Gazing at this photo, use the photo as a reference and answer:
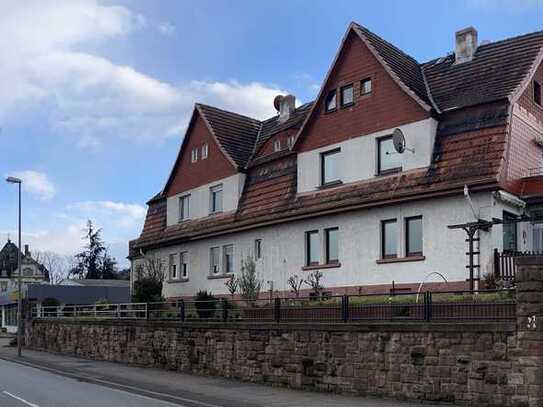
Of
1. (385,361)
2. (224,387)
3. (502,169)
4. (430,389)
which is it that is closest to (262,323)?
(224,387)

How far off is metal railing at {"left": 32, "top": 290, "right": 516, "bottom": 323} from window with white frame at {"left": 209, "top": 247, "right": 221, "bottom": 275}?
23.3ft

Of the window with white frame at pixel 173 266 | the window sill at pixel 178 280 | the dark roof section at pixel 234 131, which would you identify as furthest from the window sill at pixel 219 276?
the dark roof section at pixel 234 131

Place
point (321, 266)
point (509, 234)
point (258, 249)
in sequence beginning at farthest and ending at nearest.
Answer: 1. point (258, 249)
2. point (321, 266)
3. point (509, 234)

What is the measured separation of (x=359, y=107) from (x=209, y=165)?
11192 mm

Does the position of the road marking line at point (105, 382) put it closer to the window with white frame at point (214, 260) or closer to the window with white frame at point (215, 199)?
the window with white frame at point (214, 260)

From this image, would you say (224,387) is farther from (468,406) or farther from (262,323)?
(468,406)

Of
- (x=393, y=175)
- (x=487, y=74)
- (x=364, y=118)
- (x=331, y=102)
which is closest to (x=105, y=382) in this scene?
(x=393, y=175)

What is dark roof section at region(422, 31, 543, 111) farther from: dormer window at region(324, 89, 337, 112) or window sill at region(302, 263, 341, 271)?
window sill at region(302, 263, 341, 271)

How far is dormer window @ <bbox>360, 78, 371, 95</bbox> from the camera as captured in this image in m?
26.4

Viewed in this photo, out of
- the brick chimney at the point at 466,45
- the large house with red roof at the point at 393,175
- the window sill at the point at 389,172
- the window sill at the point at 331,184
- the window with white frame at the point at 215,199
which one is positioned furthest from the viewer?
the window with white frame at the point at 215,199

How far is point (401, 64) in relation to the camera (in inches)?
1045

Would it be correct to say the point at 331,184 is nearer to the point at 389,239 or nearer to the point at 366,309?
the point at 389,239

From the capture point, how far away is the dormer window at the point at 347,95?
27.0 metres

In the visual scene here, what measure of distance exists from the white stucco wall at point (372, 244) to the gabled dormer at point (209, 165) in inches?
94.1
